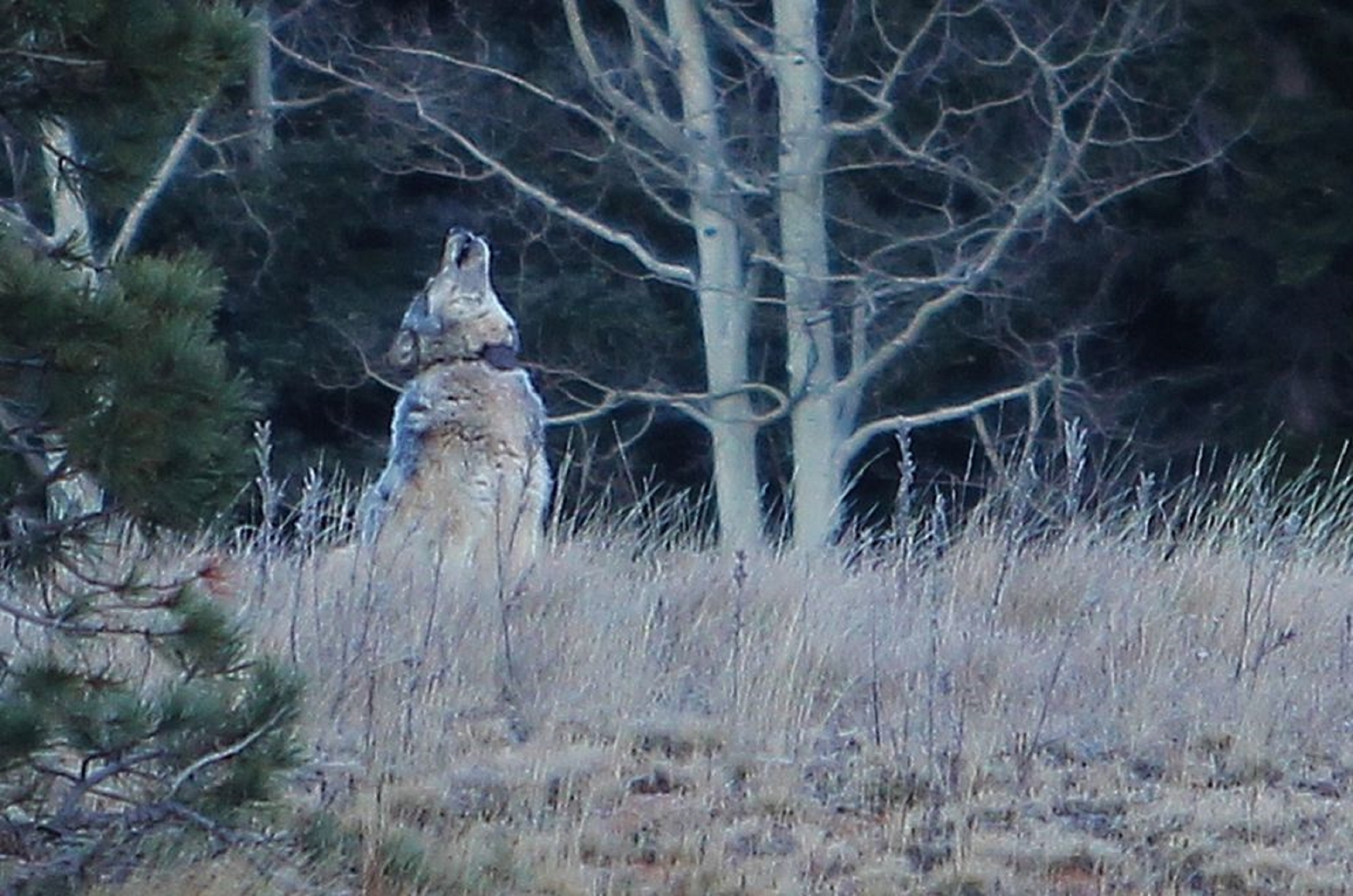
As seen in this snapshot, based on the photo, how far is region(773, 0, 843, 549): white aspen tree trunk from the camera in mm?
16688

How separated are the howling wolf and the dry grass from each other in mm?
334

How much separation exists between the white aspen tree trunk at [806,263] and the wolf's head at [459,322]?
7.42 metres

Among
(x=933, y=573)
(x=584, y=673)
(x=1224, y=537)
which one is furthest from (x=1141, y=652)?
(x=1224, y=537)

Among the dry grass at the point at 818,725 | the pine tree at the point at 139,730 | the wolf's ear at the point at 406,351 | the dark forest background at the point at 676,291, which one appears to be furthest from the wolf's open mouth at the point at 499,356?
the dark forest background at the point at 676,291

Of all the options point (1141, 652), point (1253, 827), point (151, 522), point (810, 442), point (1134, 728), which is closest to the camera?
point (151, 522)

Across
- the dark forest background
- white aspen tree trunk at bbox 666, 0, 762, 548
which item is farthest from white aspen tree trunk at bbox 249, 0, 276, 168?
white aspen tree trunk at bbox 666, 0, 762, 548

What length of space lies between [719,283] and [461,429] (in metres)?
9.12

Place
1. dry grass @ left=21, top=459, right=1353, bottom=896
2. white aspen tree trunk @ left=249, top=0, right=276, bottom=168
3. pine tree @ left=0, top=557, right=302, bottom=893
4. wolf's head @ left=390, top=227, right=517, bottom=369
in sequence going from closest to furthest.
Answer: pine tree @ left=0, top=557, right=302, bottom=893, dry grass @ left=21, top=459, right=1353, bottom=896, wolf's head @ left=390, top=227, right=517, bottom=369, white aspen tree trunk @ left=249, top=0, right=276, bottom=168

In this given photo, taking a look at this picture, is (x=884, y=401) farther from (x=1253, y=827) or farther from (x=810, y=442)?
(x=1253, y=827)

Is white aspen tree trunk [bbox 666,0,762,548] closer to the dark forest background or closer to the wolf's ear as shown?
the dark forest background

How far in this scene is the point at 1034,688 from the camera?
23.0ft

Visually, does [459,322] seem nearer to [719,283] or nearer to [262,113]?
[719,283]

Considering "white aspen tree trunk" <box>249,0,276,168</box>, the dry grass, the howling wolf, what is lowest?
the dry grass

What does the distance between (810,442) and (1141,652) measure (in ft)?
33.1
